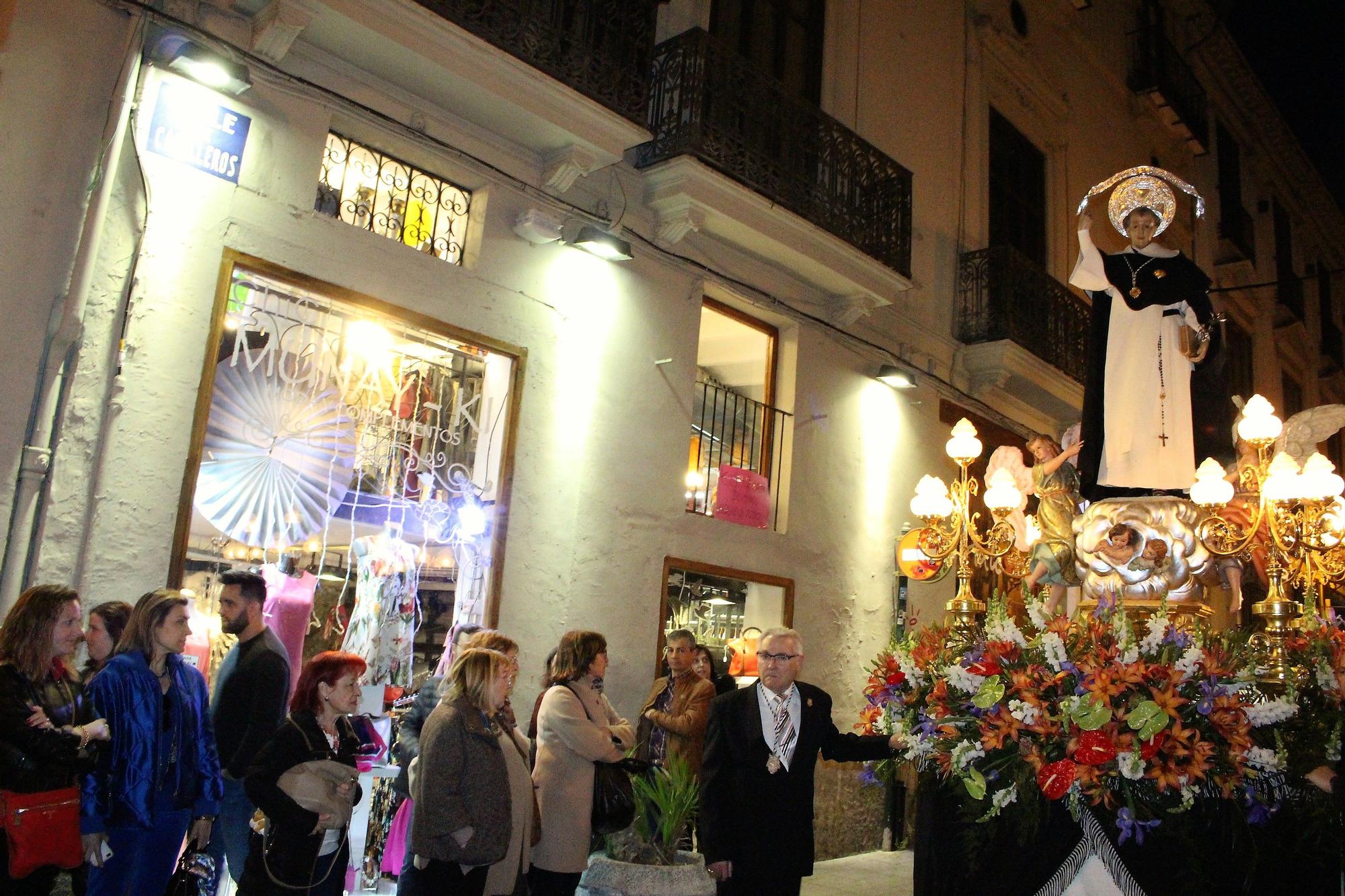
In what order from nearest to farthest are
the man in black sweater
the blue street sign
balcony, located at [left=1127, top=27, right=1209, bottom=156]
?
the man in black sweater → the blue street sign → balcony, located at [left=1127, top=27, right=1209, bottom=156]

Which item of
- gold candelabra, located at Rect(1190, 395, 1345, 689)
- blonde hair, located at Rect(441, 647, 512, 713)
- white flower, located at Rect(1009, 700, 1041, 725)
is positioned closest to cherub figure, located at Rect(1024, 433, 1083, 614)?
gold candelabra, located at Rect(1190, 395, 1345, 689)

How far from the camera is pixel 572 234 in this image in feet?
27.3

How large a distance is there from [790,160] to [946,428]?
3959 mm

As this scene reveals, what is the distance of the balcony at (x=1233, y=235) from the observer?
18797 millimetres

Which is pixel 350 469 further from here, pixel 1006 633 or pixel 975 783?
pixel 975 783

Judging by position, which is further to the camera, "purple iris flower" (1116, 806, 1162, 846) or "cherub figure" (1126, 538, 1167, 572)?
"cherub figure" (1126, 538, 1167, 572)

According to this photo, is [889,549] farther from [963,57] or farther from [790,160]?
[963,57]

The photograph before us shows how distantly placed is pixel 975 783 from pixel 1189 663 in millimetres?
867

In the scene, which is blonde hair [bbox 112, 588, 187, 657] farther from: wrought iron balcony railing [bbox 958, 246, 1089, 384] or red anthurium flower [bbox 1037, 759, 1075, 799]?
wrought iron balcony railing [bbox 958, 246, 1089, 384]

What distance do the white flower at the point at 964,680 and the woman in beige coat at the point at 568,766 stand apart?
2037 mm

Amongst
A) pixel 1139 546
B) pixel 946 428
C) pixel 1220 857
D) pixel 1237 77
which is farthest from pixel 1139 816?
pixel 1237 77

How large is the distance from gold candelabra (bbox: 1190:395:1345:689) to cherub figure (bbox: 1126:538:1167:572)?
18 cm

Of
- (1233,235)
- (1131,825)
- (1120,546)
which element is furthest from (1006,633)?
(1233,235)

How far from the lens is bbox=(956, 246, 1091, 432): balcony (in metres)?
12.2
